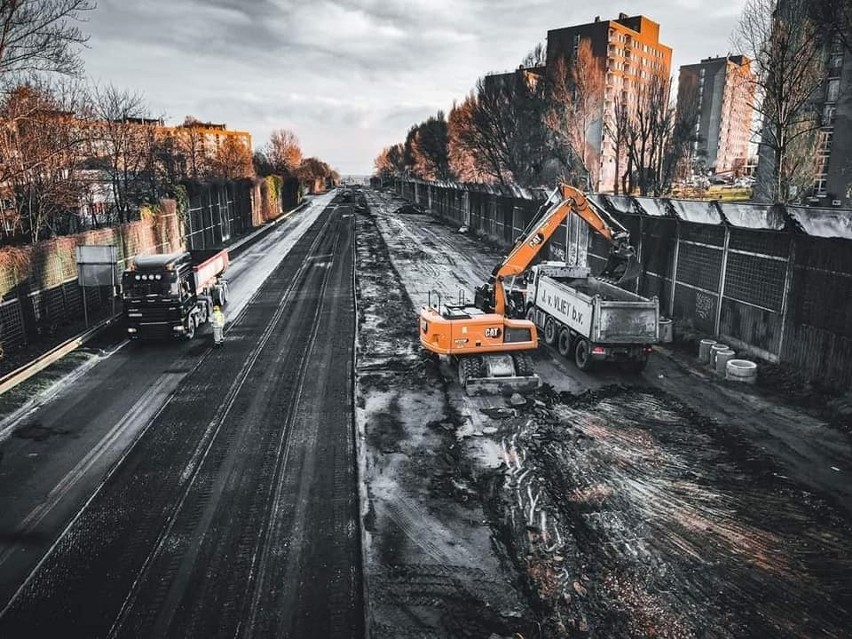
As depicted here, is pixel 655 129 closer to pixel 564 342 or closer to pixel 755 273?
pixel 755 273

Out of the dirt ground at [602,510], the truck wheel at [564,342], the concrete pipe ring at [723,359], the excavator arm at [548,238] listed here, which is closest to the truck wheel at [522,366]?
the dirt ground at [602,510]

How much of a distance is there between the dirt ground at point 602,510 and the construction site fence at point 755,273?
1882mm

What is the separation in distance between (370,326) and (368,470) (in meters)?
10.5

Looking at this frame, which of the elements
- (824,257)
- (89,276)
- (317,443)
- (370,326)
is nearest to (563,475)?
(317,443)

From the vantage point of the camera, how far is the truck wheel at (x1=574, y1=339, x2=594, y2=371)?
15.8 metres

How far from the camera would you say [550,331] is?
18688 mm

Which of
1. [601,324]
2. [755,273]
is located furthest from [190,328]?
[755,273]

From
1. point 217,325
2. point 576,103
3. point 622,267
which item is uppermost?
point 576,103

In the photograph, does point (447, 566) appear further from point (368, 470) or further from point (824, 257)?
point (824, 257)

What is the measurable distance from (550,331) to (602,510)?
31.9ft

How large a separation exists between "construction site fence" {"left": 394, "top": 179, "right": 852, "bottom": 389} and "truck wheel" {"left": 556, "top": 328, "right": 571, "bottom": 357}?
15.7 feet

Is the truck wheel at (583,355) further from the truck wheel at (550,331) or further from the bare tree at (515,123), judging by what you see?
the bare tree at (515,123)

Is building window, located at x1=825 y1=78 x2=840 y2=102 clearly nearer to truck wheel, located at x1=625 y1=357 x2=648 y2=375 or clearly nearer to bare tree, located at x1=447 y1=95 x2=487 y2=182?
bare tree, located at x1=447 y1=95 x2=487 y2=182

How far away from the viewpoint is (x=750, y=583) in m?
7.66
